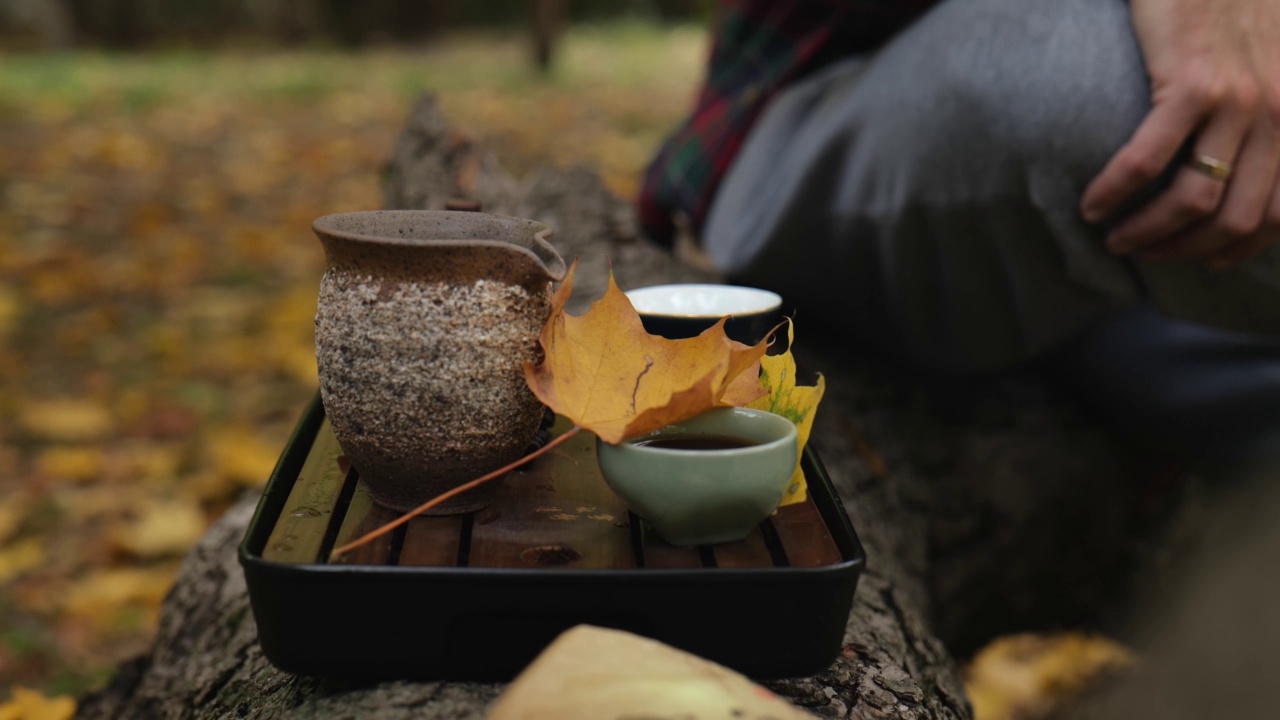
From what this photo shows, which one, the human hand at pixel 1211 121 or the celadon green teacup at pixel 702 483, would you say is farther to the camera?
the human hand at pixel 1211 121

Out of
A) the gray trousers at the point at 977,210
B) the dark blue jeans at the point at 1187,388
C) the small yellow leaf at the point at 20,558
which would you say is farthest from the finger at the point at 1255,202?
the small yellow leaf at the point at 20,558

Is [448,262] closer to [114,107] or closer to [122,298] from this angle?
[122,298]

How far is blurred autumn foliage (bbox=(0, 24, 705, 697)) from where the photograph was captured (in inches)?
83.0

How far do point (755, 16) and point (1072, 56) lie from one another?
0.78 metres

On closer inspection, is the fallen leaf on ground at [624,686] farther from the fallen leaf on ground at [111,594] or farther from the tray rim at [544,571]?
the fallen leaf on ground at [111,594]

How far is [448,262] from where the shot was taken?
92 centimetres

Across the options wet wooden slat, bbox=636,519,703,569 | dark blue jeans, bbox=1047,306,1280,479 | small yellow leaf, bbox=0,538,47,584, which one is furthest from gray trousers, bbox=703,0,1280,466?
small yellow leaf, bbox=0,538,47,584

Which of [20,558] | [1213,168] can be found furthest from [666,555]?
[20,558]

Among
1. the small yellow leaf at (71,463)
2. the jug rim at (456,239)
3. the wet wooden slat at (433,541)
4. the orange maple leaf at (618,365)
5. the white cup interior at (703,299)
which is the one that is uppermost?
the jug rim at (456,239)

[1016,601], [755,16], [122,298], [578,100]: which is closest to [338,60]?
Answer: [578,100]

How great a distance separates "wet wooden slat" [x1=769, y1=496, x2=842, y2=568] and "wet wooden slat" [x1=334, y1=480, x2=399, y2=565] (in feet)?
1.16

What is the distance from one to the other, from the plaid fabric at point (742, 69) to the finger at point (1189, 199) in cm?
65

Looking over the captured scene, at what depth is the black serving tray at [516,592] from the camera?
0.86m

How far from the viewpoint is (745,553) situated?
92 centimetres
